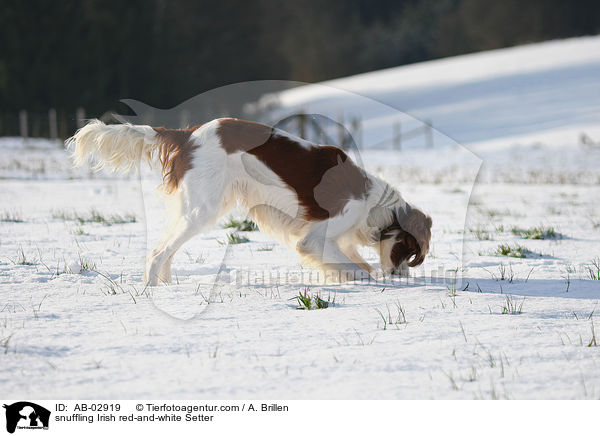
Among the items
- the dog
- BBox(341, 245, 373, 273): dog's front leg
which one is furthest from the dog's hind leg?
BBox(341, 245, 373, 273): dog's front leg

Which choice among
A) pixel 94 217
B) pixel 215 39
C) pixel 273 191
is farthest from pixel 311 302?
pixel 215 39

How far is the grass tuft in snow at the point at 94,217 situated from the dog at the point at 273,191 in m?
2.23

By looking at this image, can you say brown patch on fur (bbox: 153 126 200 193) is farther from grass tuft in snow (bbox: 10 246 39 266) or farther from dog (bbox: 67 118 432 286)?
grass tuft in snow (bbox: 10 246 39 266)

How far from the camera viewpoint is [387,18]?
47562mm

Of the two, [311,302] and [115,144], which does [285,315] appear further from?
[115,144]

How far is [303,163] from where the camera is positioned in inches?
173

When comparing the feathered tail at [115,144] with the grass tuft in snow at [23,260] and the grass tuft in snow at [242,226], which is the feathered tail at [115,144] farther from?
the grass tuft in snow at [242,226]

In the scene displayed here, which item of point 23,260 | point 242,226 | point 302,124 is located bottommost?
point 23,260

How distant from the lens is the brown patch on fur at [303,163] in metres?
4.35
